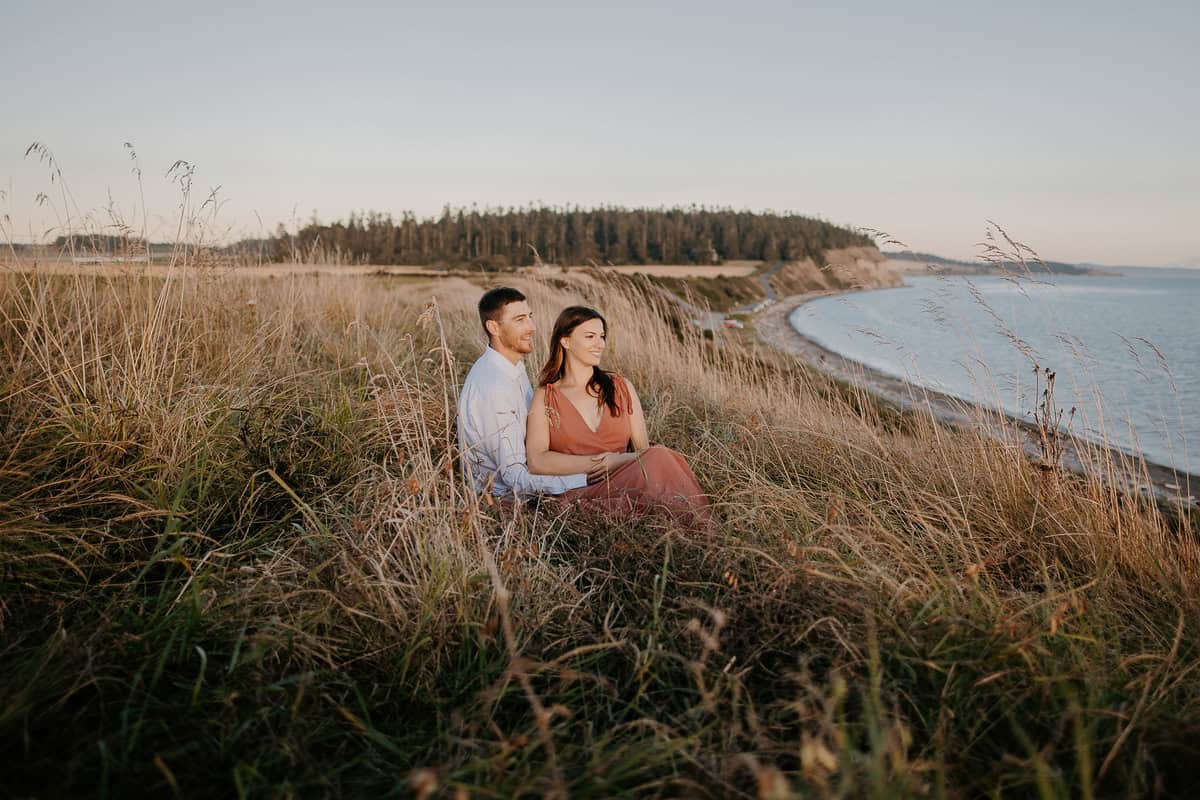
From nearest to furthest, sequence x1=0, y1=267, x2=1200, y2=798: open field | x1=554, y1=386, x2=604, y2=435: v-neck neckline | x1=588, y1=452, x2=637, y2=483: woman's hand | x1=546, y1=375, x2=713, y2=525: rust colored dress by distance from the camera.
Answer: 1. x1=0, y1=267, x2=1200, y2=798: open field
2. x1=546, y1=375, x2=713, y2=525: rust colored dress
3. x1=588, y1=452, x2=637, y2=483: woman's hand
4. x1=554, y1=386, x2=604, y2=435: v-neck neckline

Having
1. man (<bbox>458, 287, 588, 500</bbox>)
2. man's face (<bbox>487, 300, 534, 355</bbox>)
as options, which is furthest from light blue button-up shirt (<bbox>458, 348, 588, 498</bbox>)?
man's face (<bbox>487, 300, 534, 355</bbox>)

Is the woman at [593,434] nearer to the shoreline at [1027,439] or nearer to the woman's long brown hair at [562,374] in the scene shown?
the woman's long brown hair at [562,374]

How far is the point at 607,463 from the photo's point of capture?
3.36 m

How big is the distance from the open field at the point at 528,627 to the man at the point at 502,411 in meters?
0.42

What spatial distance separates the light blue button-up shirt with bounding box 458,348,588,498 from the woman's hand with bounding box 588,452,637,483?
0.24 feet

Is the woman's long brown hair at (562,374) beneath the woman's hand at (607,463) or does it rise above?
above

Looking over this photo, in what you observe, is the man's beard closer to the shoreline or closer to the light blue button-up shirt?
the light blue button-up shirt

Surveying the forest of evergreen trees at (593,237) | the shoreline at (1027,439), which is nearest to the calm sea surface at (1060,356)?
the shoreline at (1027,439)

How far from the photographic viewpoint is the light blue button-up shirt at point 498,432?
3.35 meters

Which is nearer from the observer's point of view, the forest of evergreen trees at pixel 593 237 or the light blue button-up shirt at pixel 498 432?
the light blue button-up shirt at pixel 498 432

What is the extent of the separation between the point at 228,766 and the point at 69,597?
3.47 ft

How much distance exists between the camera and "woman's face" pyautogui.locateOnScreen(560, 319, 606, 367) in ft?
11.6

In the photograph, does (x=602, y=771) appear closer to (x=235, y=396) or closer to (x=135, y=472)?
(x=135, y=472)

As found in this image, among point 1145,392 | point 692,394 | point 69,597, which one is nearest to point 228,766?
point 69,597
